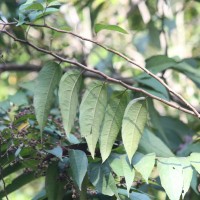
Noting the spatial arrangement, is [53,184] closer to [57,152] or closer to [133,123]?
[57,152]

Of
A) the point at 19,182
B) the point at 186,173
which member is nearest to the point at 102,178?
the point at 186,173

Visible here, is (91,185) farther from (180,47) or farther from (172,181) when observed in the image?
(180,47)

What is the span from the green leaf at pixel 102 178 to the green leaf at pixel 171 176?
0.09 m

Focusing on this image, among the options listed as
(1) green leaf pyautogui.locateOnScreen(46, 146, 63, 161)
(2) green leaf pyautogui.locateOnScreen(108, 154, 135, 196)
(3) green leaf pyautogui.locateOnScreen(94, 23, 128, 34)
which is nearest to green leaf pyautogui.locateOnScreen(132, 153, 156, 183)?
(2) green leaf pyautogui.locateOnScreen(108, 154, 135, 196)

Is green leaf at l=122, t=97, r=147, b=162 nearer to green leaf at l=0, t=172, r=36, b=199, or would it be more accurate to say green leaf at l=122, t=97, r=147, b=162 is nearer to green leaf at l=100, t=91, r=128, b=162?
green leaf at l=100, t=91, r=128, b=162

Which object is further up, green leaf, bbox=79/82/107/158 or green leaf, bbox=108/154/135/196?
green leaf, bbox=79/82/107/158

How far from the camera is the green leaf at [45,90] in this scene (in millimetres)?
1021

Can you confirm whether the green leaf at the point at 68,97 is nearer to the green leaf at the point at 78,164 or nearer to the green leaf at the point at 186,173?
the green leaf at the point at 78,164

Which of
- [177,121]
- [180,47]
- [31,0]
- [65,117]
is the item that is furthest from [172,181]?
[180,47]

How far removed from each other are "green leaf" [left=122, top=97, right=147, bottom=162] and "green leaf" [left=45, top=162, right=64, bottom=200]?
16 centimetres

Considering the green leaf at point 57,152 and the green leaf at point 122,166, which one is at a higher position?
the green leaf at point 57,152

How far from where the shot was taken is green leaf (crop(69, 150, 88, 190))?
3.22ft

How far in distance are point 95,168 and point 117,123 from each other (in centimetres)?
11

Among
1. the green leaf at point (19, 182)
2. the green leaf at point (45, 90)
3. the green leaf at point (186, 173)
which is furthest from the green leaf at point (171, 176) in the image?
the green leaf at point (19, 182)
